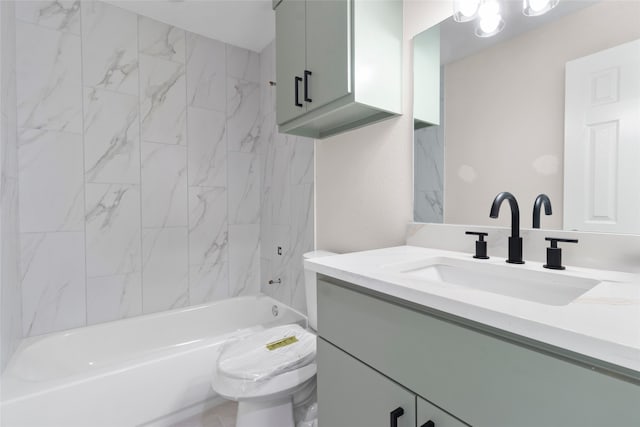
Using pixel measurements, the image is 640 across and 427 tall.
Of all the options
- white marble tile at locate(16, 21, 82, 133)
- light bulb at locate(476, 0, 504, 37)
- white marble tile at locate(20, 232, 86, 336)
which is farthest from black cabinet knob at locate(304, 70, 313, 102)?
white marble tile at locate(20, 232, 86, 336)

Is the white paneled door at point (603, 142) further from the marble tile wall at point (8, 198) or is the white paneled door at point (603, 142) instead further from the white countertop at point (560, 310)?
the marble tile wall at point (8, 198)

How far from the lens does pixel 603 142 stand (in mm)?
776

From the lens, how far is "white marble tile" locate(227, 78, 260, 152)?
2451 millimetres

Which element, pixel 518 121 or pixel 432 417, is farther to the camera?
pixel 518 121

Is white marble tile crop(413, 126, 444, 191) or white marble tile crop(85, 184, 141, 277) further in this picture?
white marble tile crop(85, 184, 141, 277)

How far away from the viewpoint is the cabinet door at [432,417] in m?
0.54

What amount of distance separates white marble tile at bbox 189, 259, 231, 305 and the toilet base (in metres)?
1.23

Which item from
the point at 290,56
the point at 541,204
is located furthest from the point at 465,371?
the point at 290,56

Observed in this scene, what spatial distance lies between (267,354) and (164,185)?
4.96 ft

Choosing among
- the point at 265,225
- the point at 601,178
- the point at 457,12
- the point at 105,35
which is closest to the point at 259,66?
the point at 105,35

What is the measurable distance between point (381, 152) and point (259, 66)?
1.75 metres

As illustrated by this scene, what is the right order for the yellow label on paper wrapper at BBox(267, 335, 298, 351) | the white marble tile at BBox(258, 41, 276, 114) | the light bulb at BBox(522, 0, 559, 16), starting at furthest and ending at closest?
the white marble tile at BBox(258, 41, 276, 114) → the yellow label on paper wrapper at BBox(267, 335, 298, 351) → the light bulb at BBox(522, 0, 559, 16)

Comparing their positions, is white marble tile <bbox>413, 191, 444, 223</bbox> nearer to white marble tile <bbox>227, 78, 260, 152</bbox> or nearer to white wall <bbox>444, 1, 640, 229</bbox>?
white wall <bbox>444, 1, 640, 229</bbox>

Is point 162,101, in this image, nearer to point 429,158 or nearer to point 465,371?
point 429,158
